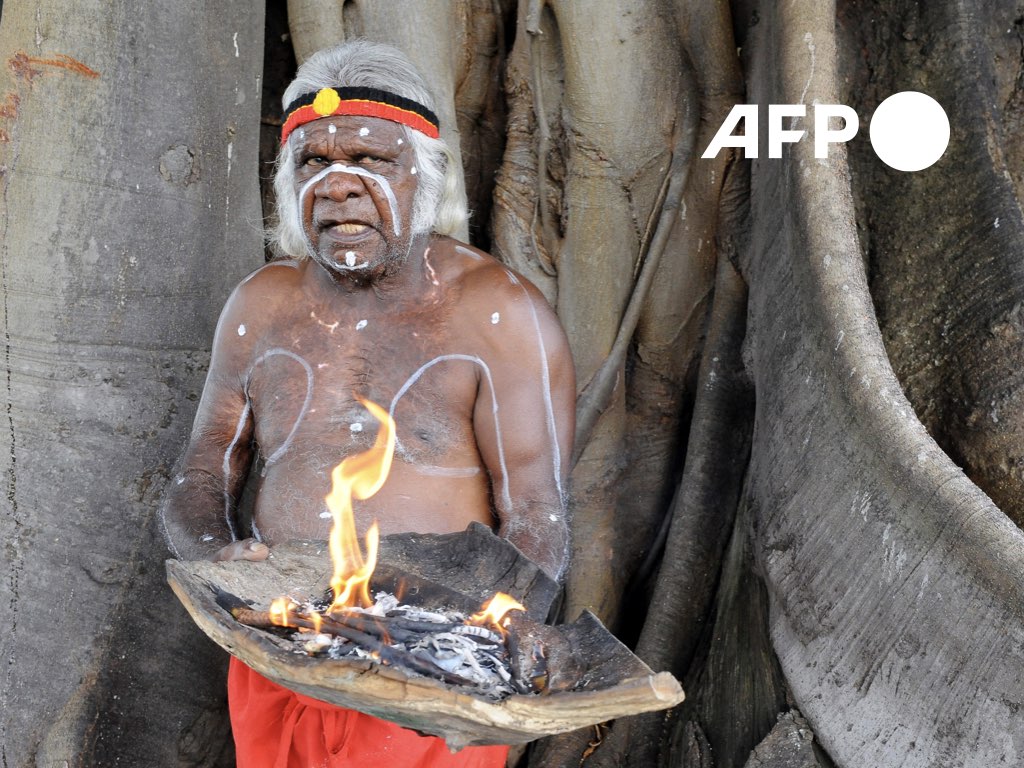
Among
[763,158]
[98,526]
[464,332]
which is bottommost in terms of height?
[98,526]

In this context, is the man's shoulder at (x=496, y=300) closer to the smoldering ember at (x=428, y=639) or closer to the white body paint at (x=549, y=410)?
the white body paint at (x=549, y=410)

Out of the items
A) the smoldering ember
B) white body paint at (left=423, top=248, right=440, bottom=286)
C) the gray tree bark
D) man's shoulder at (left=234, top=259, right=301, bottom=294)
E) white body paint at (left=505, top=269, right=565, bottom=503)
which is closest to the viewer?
the smoldering ember

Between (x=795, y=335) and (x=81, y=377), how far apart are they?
1.87 meters

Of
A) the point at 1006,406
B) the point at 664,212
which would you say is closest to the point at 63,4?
the point at 664,212

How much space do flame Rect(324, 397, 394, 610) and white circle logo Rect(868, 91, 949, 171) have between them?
1646mm

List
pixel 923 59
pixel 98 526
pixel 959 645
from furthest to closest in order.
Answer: pixel 923 59 → pixel 98 526 → pixel 959 645

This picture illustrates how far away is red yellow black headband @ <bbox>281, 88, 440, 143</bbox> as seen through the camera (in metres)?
2.63

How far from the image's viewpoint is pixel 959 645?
220 cm

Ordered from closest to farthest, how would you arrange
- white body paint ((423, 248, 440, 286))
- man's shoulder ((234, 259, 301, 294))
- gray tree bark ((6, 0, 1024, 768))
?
gray tree bark ((6, 0, 1024, 768)) < white body paint ((423, 248, 440, 286)) < man's shoulder ((234, 259, 301, 294))

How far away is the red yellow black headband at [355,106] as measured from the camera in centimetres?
263

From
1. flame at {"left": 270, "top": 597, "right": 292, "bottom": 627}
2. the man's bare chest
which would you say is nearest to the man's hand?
flame at {"left": 270, "top": 597, "right": 292, "bottom": 627}

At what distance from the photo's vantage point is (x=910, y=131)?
129 inches

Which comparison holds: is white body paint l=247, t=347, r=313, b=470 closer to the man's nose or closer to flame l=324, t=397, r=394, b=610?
flame l=324, t=397, r=394, b=610

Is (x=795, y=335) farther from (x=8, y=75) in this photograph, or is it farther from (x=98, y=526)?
(x=8, y=75)
